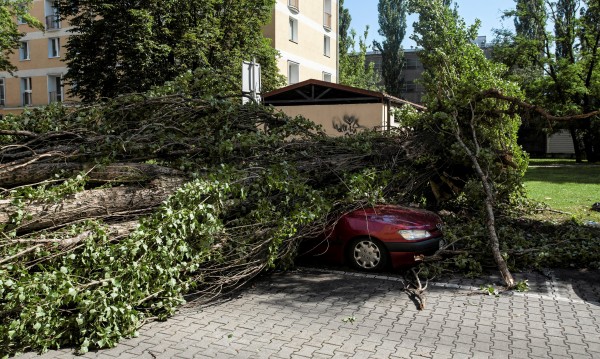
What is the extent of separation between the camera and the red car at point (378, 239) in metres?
7.21

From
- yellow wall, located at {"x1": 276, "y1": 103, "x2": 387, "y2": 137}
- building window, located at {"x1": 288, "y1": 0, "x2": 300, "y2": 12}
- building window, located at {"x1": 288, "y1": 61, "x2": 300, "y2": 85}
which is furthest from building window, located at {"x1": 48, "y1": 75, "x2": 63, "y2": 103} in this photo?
yellow wall, located at {"x1": 276, "y1": 103, "x2": 387, "y2": 137}

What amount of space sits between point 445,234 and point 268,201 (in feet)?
9.31

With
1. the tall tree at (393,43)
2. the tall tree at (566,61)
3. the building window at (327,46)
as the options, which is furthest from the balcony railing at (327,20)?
the tall tree at (393,43)

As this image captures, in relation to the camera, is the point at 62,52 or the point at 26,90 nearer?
the point at 62,52

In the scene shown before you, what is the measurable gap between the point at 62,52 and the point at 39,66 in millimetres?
2553

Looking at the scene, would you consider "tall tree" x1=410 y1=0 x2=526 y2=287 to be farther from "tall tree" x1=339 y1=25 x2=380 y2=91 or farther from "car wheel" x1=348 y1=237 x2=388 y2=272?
"tall tree" x1=339 y1=25 x2=380 y2=91

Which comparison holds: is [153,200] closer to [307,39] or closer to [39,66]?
[307,39]

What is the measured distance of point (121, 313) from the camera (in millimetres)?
4973

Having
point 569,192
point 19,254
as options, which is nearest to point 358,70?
point 569,192

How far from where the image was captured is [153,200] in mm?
6500

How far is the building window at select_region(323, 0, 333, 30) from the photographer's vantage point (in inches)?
1512

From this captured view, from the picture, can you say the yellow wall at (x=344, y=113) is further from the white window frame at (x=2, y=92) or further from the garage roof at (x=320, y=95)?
the white window frame at (x=2, y=92)

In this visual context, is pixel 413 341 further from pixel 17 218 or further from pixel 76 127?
pixel 76 127

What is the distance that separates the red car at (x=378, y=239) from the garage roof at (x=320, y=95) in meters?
12.6
